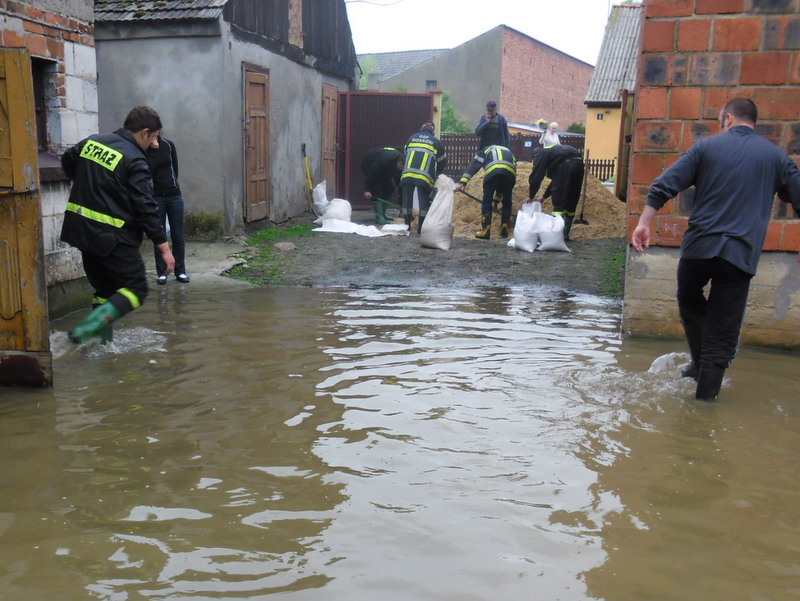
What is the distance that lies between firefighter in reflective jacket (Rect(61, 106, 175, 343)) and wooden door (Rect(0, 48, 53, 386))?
15.2 inches

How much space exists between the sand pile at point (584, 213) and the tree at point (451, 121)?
76.4 feet

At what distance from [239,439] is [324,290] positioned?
4.42 metres

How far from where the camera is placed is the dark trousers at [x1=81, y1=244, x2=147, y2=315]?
5.14m

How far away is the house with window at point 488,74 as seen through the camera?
128 ft

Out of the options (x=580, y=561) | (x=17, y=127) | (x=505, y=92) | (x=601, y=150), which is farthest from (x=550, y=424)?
(x=505, y=92)

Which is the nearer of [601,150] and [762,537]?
[762,537]

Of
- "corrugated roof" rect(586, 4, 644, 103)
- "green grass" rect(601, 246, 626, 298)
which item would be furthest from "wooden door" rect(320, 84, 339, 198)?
"corrugated roof" rect(586, 4, 644, 103)

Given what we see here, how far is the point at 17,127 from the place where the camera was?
448 centimetres

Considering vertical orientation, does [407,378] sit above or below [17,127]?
below

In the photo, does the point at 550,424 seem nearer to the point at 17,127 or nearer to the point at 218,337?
the point at 218,337

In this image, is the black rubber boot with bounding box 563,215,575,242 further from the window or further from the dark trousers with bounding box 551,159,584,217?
the window

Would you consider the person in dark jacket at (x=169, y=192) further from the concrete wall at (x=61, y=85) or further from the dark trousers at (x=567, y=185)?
the dark trousers at (x=567, y=185)

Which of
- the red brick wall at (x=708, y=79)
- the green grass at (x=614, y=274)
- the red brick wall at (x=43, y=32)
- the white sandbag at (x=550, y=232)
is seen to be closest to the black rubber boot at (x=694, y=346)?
the red brick wall at (x=708, y=79)

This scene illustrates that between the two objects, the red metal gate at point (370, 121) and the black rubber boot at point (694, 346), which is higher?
the red metal gate at point (370, 121)
